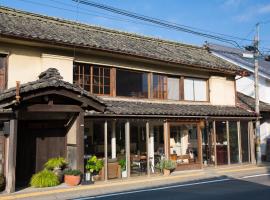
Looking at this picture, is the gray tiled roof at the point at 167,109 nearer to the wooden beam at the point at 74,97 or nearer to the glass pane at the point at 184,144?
the wooden beam at the point at 74,97

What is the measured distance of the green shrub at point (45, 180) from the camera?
13.6m

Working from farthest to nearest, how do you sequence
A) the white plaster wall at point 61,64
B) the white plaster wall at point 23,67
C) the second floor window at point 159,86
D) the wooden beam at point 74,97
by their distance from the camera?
the second floor window at point 159,86 < the white plaster wall at point 61,64 < the white plaster wall at point 23,67 < the wooden beam at point 74,97

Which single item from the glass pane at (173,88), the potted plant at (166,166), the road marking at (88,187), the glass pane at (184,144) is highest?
the glass pane at (173,88)

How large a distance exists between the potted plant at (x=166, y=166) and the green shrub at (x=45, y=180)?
5.38m

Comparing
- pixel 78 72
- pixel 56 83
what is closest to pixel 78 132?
pixel 56 83

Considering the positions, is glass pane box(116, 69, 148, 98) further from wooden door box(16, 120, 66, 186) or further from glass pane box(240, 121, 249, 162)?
glass pane box(240, 121, 249, 162)

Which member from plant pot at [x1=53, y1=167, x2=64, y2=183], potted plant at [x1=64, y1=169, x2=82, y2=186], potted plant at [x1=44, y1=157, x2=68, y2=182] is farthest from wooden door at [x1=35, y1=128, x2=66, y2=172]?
potted plant at [x1=64, y1=169, x2=82, y2=186]

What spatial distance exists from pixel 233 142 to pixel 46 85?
40.0 feet

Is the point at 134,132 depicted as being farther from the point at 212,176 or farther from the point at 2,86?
the point at 2,86

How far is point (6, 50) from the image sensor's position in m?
14.5

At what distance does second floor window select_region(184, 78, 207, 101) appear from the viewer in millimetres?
20625

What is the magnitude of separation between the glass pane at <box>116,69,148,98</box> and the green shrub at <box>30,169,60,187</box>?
5421mm

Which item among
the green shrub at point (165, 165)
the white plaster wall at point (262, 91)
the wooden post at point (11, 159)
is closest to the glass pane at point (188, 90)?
the green shrub at point (165, 165)

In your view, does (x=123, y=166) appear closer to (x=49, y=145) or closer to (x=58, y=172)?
(x=58, y=172)
